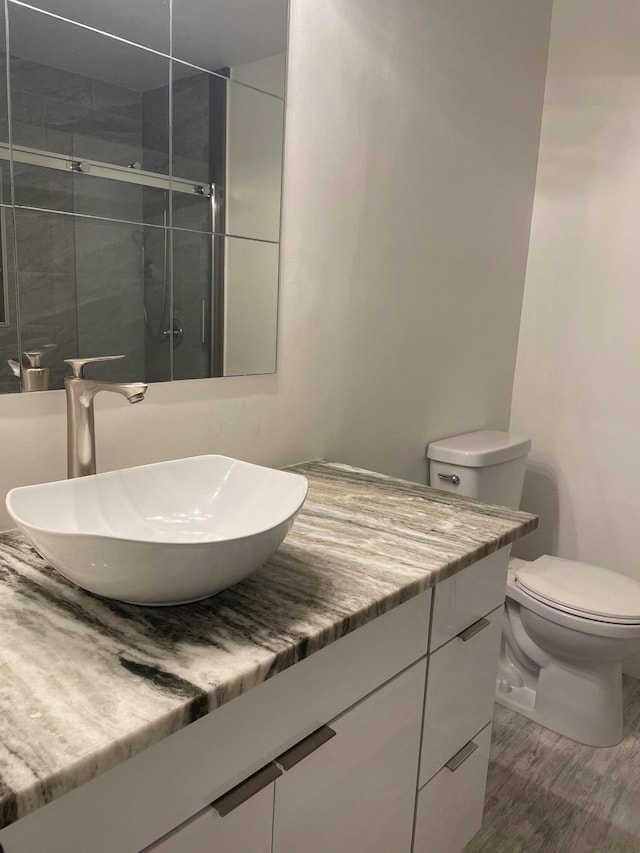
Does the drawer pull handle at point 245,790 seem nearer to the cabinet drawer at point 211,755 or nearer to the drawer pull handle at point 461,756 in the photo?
the cabinet drawer at point 211,755

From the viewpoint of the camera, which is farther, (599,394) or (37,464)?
(599,394)

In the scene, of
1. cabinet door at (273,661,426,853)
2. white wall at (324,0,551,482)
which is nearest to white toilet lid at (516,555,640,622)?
white wall at (324,0,551,482)

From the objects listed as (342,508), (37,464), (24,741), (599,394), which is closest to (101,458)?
(37,464)

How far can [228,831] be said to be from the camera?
2.71 feet

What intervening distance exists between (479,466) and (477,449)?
0.06 meters

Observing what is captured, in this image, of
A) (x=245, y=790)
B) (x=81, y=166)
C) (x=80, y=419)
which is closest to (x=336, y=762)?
(x=245, y=790)

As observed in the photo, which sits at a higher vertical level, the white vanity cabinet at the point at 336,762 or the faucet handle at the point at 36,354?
the faucet handle at the point at 36,354

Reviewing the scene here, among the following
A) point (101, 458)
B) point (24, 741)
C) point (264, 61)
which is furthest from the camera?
point (264, 61)

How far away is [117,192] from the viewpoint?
3.91ft

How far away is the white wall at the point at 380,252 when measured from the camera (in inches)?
56.0

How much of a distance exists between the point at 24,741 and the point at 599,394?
2.17 m

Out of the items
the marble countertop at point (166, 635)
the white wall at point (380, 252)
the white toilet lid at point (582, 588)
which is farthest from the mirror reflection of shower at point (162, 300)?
the white toilet lid at point (582, 588)

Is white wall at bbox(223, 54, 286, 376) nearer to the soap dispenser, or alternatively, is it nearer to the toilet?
the soap dispenser

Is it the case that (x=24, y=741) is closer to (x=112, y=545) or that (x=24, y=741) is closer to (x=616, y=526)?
(x=112, y=545)
